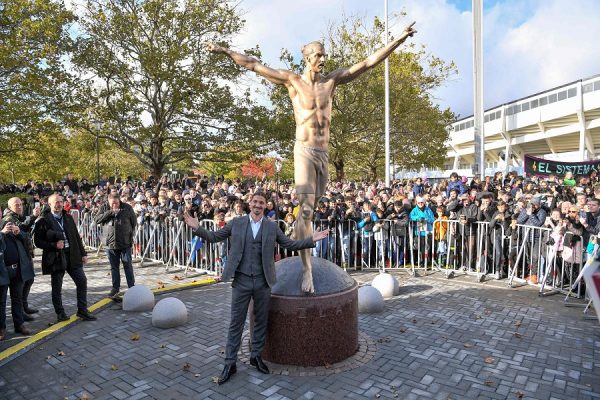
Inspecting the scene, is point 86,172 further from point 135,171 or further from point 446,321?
point 446,321

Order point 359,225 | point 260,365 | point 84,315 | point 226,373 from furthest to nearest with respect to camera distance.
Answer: point 359,225, point 84,315, point 260,365, point 226,373

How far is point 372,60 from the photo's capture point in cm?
538

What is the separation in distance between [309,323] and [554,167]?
17513 mm

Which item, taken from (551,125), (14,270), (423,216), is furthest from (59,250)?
(551,125)

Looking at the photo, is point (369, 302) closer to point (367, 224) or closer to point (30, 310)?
point (367, 224)

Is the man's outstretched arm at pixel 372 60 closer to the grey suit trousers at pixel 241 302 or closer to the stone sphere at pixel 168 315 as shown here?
the grey suit trousers at pixel 241 302

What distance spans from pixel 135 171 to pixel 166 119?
30.3 metres

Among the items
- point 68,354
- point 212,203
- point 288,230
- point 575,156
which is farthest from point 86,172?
point 575,156

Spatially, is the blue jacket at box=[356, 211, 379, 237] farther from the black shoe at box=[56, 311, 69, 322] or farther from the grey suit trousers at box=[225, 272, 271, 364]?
the black shoe at box=[56, 311, 69, 322]

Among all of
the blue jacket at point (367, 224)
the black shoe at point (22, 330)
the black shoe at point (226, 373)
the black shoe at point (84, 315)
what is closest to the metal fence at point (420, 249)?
the blue jacket at point (367, 224)

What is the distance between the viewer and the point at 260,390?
15.4 feet

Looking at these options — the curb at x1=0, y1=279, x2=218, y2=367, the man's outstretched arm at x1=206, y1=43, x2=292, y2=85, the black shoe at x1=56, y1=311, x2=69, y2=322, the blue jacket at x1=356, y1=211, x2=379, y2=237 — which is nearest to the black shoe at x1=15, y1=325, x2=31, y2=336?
the curb at x1=0, y1=279, x2=218, y2=367

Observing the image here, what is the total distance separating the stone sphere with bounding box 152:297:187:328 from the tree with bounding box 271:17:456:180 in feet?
54.2

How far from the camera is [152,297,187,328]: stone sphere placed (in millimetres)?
6676
